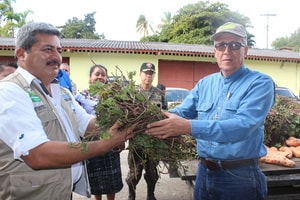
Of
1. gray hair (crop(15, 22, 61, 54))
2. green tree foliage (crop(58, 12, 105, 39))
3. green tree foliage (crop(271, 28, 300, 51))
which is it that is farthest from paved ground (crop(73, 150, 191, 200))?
green tree foliage (crop(271, 28, 300, 51))

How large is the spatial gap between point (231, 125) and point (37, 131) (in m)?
1.20

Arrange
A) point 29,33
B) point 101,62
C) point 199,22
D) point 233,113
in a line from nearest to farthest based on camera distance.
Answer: point 29,33
point 233,113
point 101,62
point 199,22

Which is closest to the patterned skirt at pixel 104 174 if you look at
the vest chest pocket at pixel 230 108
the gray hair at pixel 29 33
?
the vest chest pocket at pixel 230 108

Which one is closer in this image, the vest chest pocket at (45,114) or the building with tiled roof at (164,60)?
the vest chest pocket at (45,114)

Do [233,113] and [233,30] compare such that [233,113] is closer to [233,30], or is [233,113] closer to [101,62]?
[233,30]

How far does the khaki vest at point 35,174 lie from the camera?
71.2 inches

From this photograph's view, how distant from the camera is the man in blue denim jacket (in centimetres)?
213

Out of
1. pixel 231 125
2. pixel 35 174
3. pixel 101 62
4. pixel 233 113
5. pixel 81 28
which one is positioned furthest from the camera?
pixel 81 28

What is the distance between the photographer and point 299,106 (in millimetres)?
4793

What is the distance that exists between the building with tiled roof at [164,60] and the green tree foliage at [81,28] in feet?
73.7

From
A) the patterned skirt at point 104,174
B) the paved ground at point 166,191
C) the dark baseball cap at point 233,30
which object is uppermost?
the dark baseball cap at point 233,30

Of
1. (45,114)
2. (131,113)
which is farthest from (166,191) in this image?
(45,114)

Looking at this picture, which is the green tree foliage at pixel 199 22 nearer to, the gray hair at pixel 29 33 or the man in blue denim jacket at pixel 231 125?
the man in blue denim jacket at pixel 231 125

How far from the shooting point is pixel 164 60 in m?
16.9
